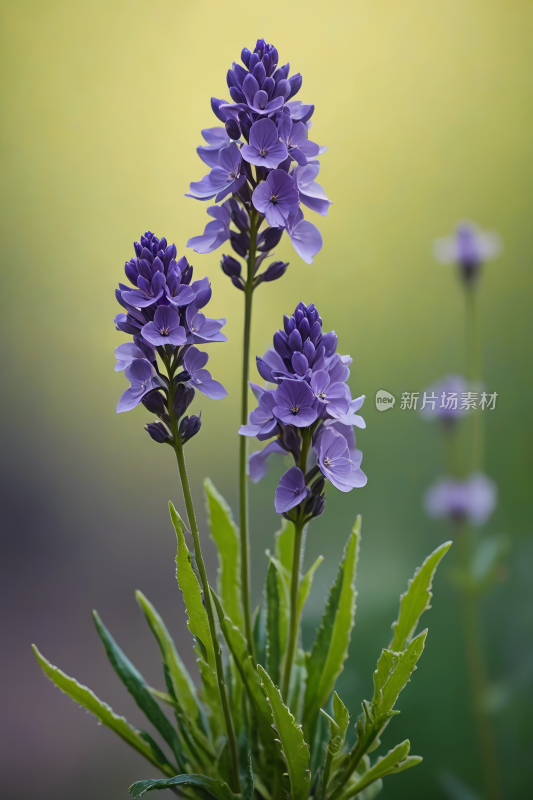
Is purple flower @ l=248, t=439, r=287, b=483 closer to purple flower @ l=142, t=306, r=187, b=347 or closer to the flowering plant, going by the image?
the flowering plant

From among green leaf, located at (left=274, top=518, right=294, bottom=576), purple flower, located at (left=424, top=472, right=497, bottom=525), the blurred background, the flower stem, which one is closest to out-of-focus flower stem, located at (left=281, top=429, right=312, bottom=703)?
the flower stem

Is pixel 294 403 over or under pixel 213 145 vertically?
under

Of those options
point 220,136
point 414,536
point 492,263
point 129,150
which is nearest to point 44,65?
point 129,150

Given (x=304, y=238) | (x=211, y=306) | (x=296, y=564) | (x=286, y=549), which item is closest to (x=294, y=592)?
(x=296, y=564)

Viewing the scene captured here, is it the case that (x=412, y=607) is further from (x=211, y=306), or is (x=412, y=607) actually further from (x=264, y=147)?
(x=211, y=306)

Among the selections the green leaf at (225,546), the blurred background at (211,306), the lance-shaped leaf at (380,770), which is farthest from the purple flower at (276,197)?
the blurred background at (211,306)

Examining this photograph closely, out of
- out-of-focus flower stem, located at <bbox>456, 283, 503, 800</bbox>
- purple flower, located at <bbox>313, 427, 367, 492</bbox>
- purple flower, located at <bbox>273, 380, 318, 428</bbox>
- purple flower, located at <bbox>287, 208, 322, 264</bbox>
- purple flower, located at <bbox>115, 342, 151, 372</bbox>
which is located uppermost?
purple flower, located at <bbox>287, 208, 322, 264</bbox>
